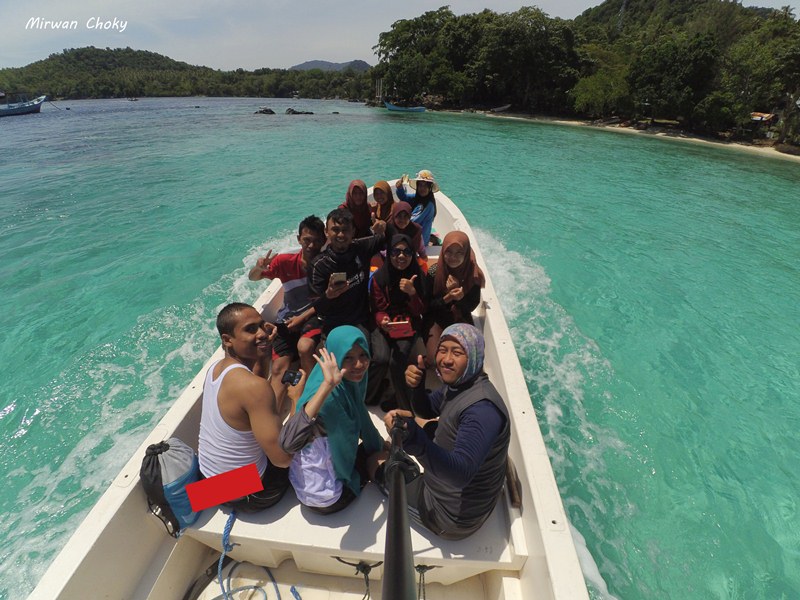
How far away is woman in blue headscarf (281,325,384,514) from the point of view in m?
1.64

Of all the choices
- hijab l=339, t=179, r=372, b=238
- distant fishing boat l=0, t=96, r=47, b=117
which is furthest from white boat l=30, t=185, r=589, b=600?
distant fishing boat l=0, t=96, r=47, b=117

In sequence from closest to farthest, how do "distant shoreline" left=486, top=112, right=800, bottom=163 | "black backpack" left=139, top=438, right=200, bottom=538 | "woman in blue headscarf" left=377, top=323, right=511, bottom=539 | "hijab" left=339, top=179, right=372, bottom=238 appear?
"woman in blue headscarf" left=377, top=323, right=511, bottom=539
"black backpack" left=139, top=438, right=200, bottom=538
"hijab" left=339, top=179, right=372, bottom=238
"distant shoreline" left=486, top=112, right=800, bottom=163

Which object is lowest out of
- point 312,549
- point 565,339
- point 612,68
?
point 565,339

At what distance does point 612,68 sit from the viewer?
3428 cm

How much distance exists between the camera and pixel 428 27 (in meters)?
47.6

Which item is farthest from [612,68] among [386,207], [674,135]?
[386,207]

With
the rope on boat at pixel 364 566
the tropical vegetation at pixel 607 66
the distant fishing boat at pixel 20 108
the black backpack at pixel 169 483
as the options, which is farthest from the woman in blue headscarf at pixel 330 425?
the distant fishing boat at pixel 20 108

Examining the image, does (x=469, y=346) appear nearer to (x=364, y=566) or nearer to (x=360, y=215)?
(x=364, y=566)

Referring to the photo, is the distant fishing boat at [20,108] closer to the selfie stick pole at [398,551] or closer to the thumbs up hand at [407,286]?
the thumbs up hand at [407,286]

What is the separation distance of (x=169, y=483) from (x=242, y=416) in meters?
0.50

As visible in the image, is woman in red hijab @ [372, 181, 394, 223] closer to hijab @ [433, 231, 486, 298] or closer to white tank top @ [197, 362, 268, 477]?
hijab @ [433, 231, 486, 298]

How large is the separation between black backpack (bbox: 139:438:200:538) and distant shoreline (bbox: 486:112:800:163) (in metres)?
30.1

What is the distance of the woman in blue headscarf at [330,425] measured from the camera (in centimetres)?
164

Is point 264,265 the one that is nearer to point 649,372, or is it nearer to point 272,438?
point 272,438
